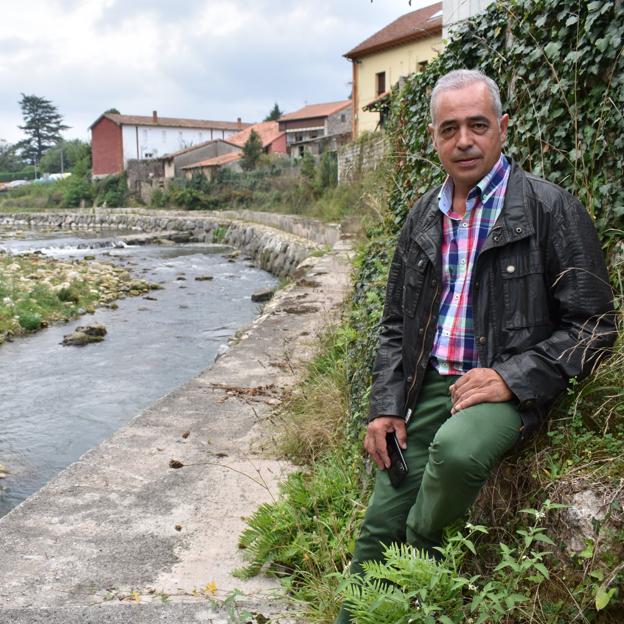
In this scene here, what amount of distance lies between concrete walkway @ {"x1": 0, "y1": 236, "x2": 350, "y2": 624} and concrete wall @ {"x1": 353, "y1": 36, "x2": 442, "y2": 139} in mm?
24194

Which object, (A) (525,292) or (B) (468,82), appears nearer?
(A) (525,292)

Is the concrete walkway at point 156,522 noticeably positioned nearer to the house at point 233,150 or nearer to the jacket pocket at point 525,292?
the jacket pocket at point 525,292

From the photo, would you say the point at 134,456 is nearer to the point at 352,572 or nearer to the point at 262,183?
the point at 352,572

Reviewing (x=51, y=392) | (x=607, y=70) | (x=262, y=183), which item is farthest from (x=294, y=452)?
(x=262, y=183)

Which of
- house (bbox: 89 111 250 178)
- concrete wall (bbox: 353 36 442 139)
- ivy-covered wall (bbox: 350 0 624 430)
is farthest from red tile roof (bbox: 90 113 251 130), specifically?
ivy-covered wall (bbox: 350 0 624 430)

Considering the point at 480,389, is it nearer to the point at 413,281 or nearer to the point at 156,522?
the point at 413,281

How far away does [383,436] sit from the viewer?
255 cm

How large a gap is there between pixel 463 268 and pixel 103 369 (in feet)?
29.0

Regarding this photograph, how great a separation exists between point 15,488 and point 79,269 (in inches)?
600

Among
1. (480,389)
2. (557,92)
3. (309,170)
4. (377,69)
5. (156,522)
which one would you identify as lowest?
(156,522)

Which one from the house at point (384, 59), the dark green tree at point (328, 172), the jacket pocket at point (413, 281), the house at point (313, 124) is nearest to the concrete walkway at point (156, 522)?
the jacket pocket at point (413, 281)

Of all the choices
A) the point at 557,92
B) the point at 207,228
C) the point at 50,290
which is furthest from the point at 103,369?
the point at 207,228

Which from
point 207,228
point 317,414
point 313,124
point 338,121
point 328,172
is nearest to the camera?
point 317,414

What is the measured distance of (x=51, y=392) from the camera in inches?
365
